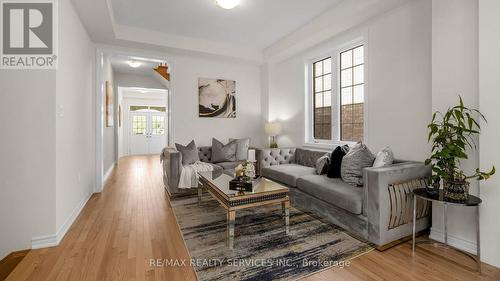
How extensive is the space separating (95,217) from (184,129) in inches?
92.4

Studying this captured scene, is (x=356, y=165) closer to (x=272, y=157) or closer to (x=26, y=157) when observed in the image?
(x=272, y=157)

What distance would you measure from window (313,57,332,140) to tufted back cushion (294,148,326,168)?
0.45 m

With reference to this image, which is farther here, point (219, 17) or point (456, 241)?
point (219, 17)

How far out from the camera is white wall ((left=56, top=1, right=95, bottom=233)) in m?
2.34

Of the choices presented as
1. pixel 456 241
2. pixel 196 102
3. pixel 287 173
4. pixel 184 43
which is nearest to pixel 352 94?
pixel 287 173

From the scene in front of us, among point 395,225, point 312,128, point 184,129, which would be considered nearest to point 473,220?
point 395,225

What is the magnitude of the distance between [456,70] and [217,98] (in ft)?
13.3

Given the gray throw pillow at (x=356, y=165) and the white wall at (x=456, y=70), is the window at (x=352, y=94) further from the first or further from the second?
the white wall at (x=456, y=70)

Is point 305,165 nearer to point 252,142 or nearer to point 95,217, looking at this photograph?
point 252,142

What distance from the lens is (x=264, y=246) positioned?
→ 2146 millimetres

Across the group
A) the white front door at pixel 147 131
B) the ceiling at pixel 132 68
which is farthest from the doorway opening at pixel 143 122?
the ceiling at pixel 132 68

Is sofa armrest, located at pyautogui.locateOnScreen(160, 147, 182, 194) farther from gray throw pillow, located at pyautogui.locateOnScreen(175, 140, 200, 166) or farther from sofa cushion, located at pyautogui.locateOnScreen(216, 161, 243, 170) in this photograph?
sofa cushion, located at pyautogui.locateOnScreen(216, 161, 243, 170)

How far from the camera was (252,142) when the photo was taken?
5.53 metres

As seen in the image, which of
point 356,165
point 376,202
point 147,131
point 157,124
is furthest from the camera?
point 157,124
